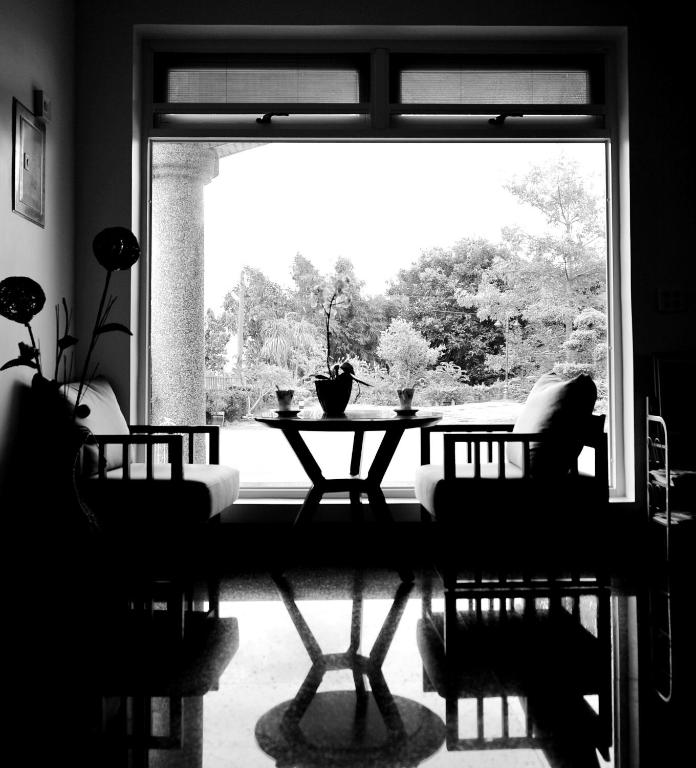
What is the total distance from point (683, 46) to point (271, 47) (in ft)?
7.64

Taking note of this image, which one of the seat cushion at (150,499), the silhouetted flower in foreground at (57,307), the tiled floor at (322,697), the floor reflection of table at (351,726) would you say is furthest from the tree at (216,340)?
the floor reflection of table at (351,726)

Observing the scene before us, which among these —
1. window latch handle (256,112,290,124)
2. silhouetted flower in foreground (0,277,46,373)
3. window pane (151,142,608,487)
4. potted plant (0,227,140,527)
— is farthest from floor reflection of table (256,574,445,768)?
window latch handle (256,112,290,124)

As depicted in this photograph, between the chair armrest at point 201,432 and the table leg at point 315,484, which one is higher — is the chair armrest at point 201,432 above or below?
above

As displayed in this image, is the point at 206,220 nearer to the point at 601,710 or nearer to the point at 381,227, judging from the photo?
the point at 381,227

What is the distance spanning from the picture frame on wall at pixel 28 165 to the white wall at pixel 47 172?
38mm

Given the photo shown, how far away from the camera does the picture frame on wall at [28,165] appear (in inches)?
131

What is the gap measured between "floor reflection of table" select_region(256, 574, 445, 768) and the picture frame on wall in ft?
8.09

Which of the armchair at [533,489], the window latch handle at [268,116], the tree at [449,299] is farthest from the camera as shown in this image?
the tree at [449,299]

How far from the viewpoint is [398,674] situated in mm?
2148

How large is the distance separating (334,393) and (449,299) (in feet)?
4.13

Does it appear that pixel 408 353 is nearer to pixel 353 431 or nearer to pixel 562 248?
pixel 562 248

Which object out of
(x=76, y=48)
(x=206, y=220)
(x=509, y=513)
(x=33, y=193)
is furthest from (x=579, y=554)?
(x=76, y=48)

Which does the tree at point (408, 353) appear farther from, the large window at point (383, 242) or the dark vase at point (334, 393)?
the dark vase at point (334, 393)

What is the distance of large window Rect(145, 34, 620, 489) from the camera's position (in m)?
4.34
